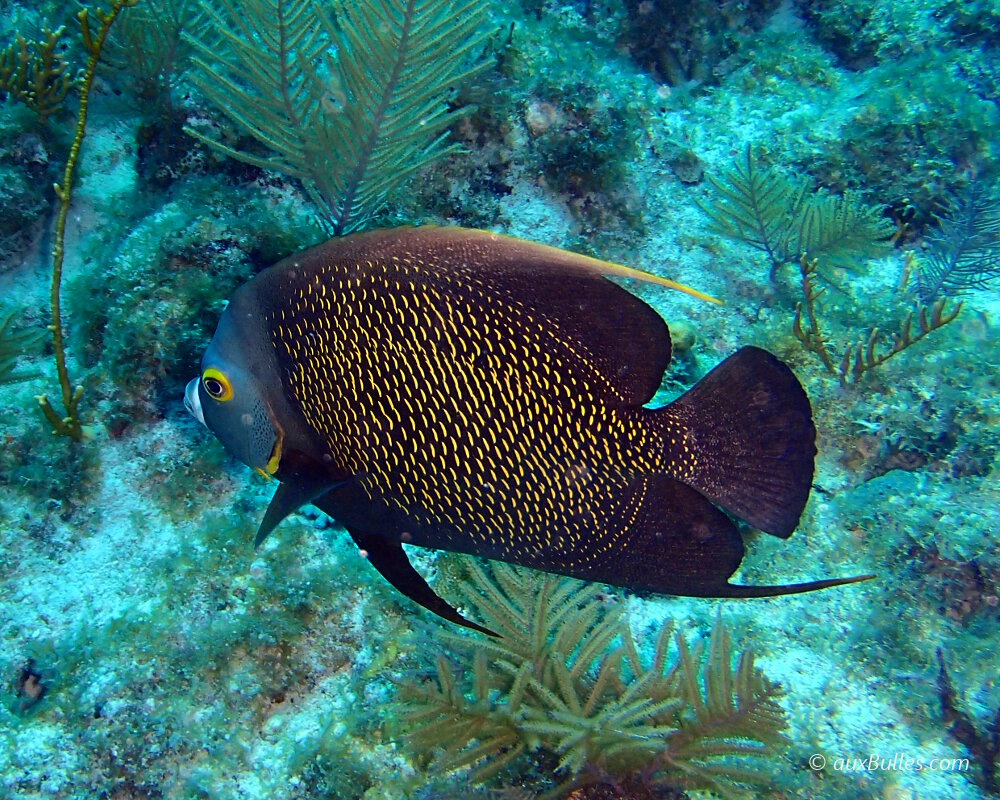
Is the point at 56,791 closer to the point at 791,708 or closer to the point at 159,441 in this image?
the point at 159,441

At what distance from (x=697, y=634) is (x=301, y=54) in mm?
3380

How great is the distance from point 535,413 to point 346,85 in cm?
224

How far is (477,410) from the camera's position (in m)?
1.65

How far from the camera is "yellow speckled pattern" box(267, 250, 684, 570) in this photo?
1645 millimetres

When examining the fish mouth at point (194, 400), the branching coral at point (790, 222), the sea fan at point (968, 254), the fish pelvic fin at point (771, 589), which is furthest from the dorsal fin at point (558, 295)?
the sea fan at point (968, 254)

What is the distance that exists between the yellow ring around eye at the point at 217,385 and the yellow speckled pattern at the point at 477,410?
0.30m

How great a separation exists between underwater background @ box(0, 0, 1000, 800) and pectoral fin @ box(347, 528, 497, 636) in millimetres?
688

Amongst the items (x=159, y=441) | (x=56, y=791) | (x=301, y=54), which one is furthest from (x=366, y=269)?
(x=56, y=791)

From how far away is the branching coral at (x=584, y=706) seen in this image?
211cm

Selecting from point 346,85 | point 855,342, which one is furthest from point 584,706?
point 346,85

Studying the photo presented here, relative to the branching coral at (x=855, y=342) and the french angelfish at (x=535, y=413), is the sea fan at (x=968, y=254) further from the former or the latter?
the french angelfish at (x=535, y=413)

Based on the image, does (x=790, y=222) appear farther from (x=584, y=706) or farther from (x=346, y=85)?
(x=584, y=706)

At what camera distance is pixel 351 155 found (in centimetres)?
309

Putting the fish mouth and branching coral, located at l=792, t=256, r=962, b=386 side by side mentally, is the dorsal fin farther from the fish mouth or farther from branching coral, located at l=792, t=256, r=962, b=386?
branching coral, located at l=792, t=256, r=962, b=386
